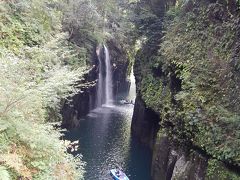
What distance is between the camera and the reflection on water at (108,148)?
773 inches

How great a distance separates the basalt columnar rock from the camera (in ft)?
42.3

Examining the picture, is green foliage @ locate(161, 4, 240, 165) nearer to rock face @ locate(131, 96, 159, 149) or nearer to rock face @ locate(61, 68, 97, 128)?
rock face @ locate(131, 96, 159, 149)

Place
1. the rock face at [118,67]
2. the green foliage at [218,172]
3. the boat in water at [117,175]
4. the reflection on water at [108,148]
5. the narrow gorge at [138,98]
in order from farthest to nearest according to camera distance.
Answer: the rock face at [118,67] < the reflection on water at [108,148] < the boat in water at [117,175] < the green foliage at [218,172] < the narrow gorge at [138,98]

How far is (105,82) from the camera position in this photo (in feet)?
140

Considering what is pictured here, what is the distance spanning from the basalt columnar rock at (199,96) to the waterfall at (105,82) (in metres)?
17.0

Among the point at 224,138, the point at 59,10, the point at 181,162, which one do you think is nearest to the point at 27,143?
the point at 224,138

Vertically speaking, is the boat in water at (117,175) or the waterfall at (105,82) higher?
the waterfall at (105,82)

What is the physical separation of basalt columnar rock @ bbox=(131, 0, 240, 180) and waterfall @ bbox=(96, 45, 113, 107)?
17.0 meters

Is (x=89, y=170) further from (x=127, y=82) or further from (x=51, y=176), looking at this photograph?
(x=127, y=82)

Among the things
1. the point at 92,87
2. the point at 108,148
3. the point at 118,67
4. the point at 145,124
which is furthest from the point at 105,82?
the point at 108,148

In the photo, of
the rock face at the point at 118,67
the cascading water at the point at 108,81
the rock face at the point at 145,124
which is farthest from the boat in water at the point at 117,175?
the rock face at the point at 118,67

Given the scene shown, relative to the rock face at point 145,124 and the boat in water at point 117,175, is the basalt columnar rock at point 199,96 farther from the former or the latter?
the rock face at point 145,124

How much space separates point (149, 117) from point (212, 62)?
10.7 meters

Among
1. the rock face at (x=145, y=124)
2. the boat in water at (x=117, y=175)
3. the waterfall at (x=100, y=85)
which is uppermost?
the waterfall at (x=100, y=85)
